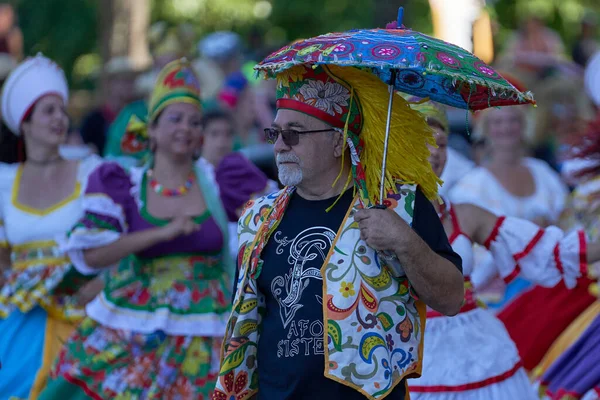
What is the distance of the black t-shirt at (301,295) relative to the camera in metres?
4.06

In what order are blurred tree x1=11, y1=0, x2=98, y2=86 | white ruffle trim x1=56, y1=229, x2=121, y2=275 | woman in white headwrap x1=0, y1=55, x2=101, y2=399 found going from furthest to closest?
blurred tree x1=11, y1=0, x2=98, y2=86 → woman in white headwrap x1=0, y1=55, x2=101, y2=399 → white ruffle trim x1=56, y1=229, x2=121, y2=275

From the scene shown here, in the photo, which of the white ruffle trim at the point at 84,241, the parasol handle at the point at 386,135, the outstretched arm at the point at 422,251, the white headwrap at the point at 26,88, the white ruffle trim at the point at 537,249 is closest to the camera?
the outstretched arm at the point at 422,251

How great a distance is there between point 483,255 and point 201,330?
184 cm

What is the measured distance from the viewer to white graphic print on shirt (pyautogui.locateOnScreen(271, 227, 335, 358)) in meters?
4.07

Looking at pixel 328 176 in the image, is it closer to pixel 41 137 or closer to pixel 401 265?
pixel 401 265

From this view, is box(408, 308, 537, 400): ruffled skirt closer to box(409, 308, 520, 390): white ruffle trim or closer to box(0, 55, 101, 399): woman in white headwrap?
box(409, 308, 520, 390): white ruffle trim

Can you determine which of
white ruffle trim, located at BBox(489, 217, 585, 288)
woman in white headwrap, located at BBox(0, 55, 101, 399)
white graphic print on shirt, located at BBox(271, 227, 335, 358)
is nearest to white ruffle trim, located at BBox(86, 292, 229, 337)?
woman in white headwrap, located at BBox(0, 55, 101, 399)

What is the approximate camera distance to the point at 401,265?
397 cm

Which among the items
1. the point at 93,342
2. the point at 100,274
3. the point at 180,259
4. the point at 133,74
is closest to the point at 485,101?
the point at 180,259

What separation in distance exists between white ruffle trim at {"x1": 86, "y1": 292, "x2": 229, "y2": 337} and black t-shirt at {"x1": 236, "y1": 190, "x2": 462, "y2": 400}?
185cm

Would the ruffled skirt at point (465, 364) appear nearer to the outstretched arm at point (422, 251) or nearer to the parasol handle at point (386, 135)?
the outstretched arm at point (422, 251)

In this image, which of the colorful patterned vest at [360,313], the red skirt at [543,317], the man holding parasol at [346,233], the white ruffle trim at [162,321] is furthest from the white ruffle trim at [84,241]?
the red skirt at [543,317]

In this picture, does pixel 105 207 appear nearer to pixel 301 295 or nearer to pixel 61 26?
pixel 301 295

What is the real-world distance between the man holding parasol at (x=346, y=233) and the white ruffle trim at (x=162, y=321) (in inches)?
68.6
